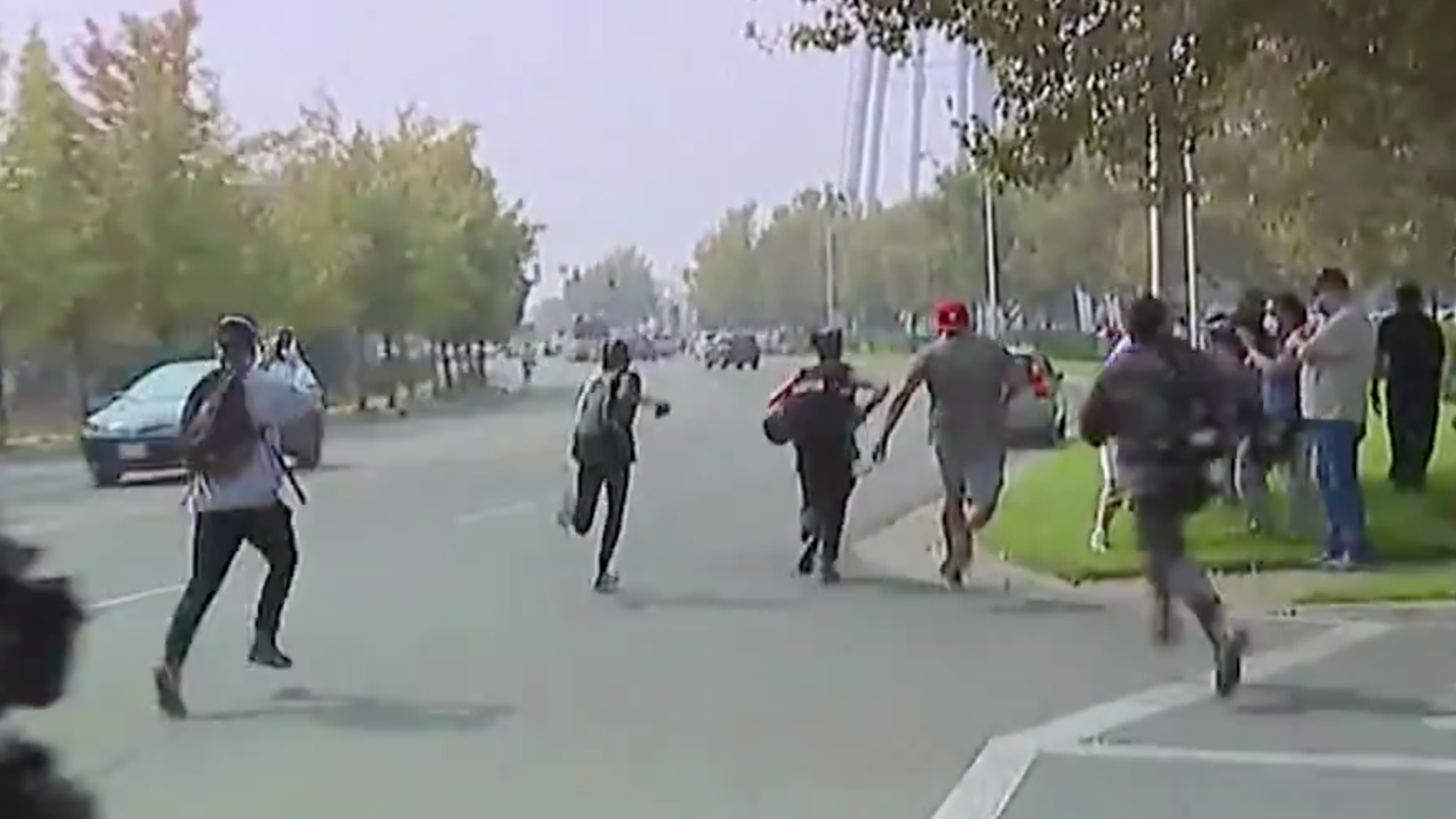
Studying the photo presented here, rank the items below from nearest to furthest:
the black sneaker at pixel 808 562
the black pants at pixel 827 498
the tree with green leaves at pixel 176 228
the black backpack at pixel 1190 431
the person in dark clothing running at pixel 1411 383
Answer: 1. the black backpack at pixel 1190 431
2. the black pants at pixel 827 498
3. the black sneaker at pixel 808 562
4. the person in dark clothing running at pixel 1411 383
5. the tree with green leaves at pixel 176 228

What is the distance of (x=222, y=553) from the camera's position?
40.3 feet

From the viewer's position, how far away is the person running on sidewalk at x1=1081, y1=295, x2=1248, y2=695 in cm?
1180

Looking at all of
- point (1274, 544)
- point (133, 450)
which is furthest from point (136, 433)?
point (1274, 544)

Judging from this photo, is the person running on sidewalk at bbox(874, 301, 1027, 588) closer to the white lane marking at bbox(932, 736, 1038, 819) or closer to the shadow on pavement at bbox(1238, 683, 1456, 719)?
the shadow on pavement at bbox(1238, 683, 1456, 719)

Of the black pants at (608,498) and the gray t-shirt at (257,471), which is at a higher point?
the gray t-shirt at (257,471)

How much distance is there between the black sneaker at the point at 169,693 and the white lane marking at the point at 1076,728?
373 centimetres

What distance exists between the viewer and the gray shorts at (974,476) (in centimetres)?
1655

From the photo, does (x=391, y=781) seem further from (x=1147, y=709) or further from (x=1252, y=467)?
(x=1252, y=467)

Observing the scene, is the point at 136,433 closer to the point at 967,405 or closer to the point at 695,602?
the point at 695,602

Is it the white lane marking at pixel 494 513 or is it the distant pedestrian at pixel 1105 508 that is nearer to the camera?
the distant pedestrian at pixel 1105 508

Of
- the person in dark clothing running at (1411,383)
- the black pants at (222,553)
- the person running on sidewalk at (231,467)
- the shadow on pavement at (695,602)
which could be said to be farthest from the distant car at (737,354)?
the person running on sidewalk at (231,467)

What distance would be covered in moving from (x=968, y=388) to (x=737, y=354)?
84.3 meters

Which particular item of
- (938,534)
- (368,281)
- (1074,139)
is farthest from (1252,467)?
(368,281)

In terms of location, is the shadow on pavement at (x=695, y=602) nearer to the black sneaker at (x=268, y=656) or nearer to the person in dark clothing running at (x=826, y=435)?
the person in dark clothing running at (x=826, y=435)
